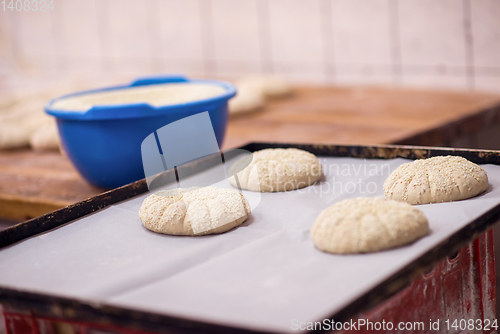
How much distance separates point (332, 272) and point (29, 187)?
4.47 feet

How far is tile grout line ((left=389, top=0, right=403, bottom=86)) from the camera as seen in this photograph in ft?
9.63

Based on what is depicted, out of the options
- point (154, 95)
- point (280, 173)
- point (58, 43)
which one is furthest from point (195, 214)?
point (58, 43)

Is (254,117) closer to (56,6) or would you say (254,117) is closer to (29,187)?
(29,187)

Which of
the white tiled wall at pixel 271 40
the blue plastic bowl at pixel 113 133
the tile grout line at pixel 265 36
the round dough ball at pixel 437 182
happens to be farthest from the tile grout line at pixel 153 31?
the round dough ball at pixel 437 182

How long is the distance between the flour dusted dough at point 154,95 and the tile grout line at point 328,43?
1525mm

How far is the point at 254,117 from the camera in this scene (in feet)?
8.82

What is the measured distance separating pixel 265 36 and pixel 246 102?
1.04 metres

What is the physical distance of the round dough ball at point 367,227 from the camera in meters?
0.94

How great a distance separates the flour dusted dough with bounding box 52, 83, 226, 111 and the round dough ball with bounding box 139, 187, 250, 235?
0.69 m

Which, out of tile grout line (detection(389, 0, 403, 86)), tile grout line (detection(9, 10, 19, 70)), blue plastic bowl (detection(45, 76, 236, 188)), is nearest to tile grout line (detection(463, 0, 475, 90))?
tile grout line (detection(389, 0, 403, 86))

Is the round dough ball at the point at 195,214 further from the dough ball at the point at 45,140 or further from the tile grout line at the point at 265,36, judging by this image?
the tile grout line at the point at 265,36

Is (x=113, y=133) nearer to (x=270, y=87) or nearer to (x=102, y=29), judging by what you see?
(x=270, y=87)

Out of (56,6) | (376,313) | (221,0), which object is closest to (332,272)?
(376,313)

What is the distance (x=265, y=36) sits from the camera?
359 centimetres
